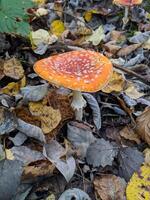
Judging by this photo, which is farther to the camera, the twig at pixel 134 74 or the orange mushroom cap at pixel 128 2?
the orange mushroom cap at pixel 128 2

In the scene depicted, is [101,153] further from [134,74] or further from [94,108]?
[134,74]

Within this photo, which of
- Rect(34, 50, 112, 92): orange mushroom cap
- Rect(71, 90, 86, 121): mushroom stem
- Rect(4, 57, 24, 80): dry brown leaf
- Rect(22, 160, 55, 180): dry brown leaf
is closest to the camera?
Rect(34, 50, 112, 92): orange mushroom cap

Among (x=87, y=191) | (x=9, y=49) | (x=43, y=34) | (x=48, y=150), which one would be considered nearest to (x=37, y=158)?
(x=48, y=150)

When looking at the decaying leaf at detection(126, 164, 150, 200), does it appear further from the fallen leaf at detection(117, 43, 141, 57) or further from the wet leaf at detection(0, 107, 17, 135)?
the fallen leaf at detection(117, 43, 141, 57)

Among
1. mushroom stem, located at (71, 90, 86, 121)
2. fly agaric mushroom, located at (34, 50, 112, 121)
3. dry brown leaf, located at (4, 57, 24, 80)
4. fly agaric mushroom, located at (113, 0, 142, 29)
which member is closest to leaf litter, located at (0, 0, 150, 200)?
dry brown leaf, located at (4, 57, 24, 80)

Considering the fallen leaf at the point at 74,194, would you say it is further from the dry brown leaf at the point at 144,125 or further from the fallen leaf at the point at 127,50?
the fallen leaf at the point at 127,50

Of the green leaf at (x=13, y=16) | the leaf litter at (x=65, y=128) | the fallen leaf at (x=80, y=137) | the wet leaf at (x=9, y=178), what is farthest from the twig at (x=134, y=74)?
the wet leaf at (x=9, y=178)
